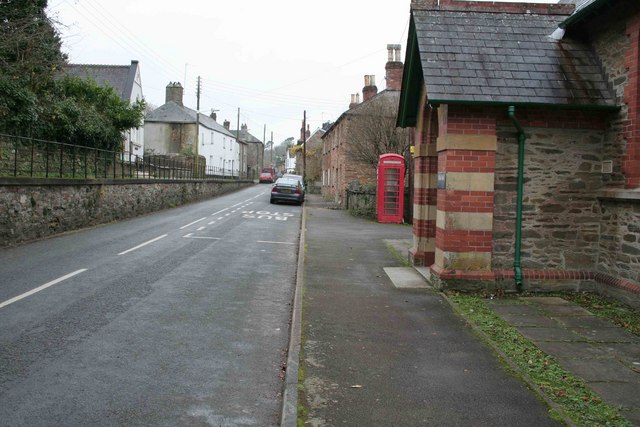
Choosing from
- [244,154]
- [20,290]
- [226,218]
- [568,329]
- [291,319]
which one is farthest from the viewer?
[244,154]

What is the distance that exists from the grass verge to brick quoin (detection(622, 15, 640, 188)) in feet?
10.2

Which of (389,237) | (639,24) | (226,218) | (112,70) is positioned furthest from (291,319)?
(112,70)

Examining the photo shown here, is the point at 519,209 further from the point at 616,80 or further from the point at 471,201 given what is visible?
the point at 616,80

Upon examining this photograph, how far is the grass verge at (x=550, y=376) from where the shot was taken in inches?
171

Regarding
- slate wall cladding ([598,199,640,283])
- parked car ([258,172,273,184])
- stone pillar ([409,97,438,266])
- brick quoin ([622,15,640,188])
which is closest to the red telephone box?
stone pillar ([409,97,438,266])

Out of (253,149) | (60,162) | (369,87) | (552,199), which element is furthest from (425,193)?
(253,149)

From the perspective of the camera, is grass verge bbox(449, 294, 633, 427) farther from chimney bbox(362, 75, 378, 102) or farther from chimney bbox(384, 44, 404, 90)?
chimney bbox(362, 75, 378, 102)

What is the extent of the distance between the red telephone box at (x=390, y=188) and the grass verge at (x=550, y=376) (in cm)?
1478

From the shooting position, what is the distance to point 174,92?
6366cm

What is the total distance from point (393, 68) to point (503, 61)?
22855mm

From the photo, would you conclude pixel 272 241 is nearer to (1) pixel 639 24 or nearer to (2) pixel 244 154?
(1) pixel 639 24

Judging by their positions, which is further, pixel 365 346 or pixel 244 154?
pixel 244 154

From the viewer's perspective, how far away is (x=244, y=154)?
88.1 m

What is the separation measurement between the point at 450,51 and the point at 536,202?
305cm
